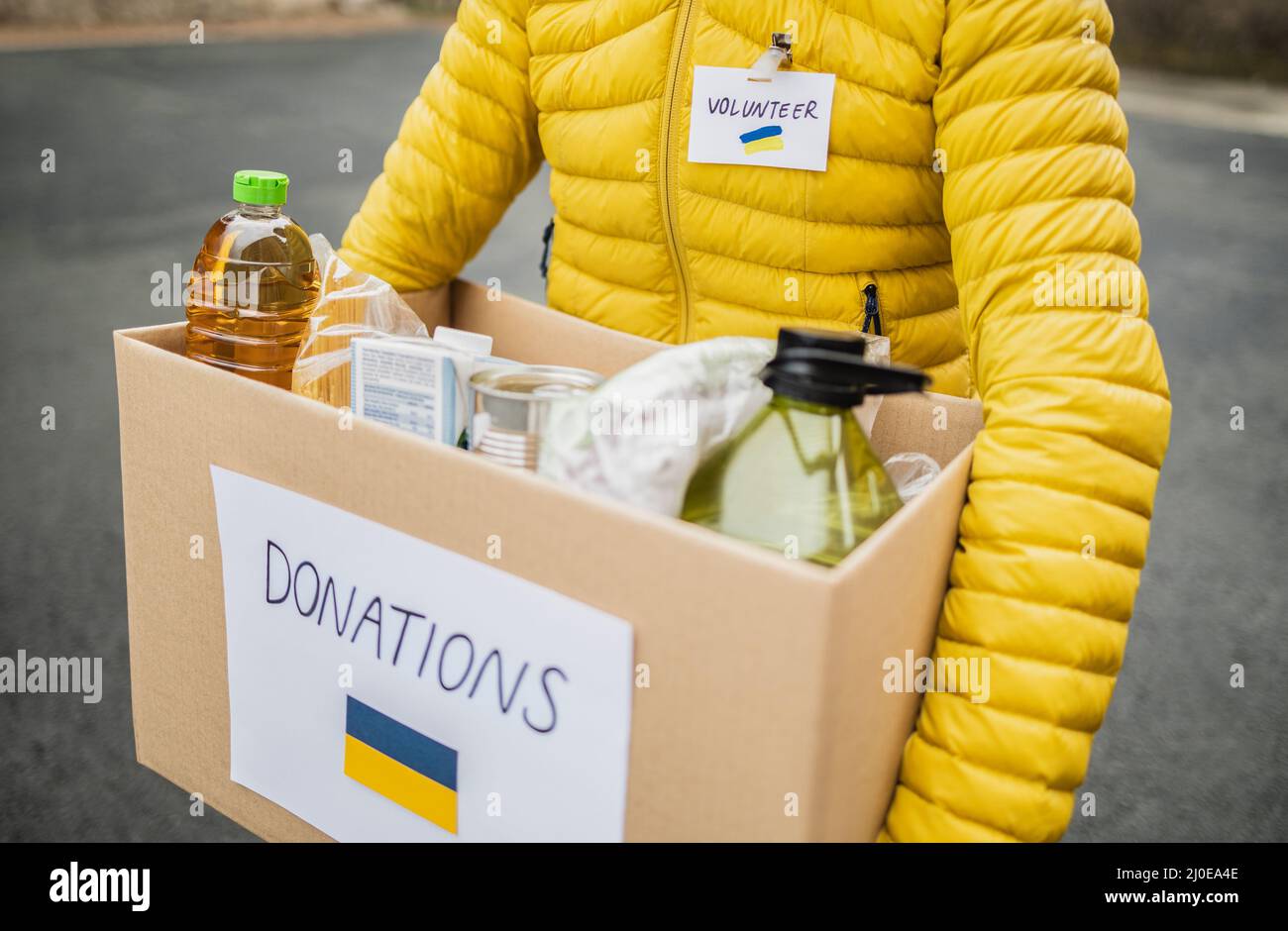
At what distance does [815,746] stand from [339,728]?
377mm

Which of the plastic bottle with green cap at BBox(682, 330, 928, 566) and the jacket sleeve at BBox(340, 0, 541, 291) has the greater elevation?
the jacket sleeve at BBox(340, 0, 541, 291)

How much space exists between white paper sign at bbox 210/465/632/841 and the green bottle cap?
0.75ft

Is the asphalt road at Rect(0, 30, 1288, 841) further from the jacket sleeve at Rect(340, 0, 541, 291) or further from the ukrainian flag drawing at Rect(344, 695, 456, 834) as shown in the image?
the ukrainian flag drawing at Rect(344, 695, 456, 834)

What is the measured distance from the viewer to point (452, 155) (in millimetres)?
1237

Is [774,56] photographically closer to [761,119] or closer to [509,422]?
[761,119]

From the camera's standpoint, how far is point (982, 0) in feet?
2.95

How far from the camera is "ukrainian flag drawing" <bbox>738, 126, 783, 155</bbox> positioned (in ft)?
3.54

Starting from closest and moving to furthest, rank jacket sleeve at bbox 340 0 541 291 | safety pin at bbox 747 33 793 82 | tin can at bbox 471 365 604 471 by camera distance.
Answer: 1. tin can at bbox 471 365 604 471
2. safety pin at bbox 747 33 793 82
3. jacket sleeve at bbox 340 0 541 291

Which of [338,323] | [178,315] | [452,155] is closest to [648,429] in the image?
[338,323]

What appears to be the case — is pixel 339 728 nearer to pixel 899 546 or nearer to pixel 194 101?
pixel 899 546

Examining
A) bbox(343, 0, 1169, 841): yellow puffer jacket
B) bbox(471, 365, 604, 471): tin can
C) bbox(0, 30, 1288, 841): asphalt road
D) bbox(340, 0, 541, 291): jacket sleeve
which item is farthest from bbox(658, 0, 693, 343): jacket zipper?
bbox(0, 30, 1288, 841): asphalt road

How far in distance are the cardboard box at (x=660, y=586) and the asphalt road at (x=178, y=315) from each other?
1360 mm

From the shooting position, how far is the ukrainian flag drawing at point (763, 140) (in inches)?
42.4

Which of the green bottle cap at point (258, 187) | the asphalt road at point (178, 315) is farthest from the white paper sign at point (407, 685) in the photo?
the asphalt road at point (178, 315)
